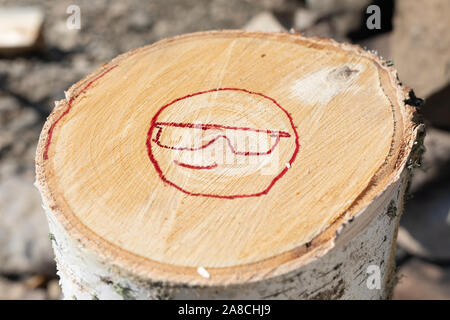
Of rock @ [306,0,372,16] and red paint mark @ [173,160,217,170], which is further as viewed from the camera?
rock @ [306,0,372,16]

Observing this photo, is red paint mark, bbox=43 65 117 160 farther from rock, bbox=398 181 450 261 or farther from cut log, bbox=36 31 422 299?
rock, bbox=398 181 450 261

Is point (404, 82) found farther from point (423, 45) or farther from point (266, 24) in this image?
point (266, 24)

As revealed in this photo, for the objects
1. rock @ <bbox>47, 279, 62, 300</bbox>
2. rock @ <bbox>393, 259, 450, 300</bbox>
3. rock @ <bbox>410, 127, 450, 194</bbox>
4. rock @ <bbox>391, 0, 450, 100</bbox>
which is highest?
rock @ <bbox>391, 0, 450, 100</bbox>

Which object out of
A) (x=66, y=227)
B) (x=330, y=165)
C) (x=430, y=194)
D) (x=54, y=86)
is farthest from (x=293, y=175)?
(x=54, y=86)

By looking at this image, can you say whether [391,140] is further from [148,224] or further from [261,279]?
[148,224]

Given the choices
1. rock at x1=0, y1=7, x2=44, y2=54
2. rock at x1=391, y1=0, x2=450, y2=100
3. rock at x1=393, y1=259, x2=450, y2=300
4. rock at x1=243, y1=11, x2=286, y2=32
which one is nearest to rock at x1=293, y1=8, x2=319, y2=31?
rock at x1=243, y1=11, x2=286, y2=32

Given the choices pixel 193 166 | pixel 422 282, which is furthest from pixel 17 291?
pixel 422 282

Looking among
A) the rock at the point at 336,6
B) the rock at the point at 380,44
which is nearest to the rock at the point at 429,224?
the rock at the point at 380,44
